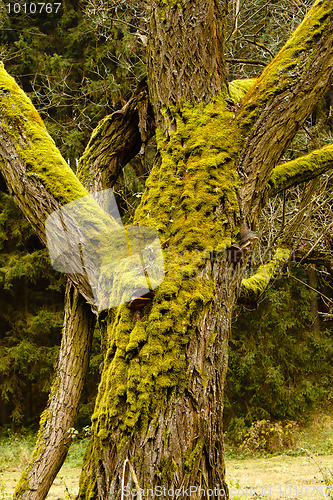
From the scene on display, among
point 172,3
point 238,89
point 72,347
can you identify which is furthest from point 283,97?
point 72,347

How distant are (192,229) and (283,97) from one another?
0.77m

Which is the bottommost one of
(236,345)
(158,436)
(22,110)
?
(236,345)

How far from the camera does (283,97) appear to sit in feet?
5.93

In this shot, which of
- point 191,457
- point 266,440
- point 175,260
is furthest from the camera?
point 266,440

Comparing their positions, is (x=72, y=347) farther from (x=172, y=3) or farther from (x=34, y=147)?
(x=172, y=3)

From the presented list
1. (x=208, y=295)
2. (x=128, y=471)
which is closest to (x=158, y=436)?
(x=128, y=471)

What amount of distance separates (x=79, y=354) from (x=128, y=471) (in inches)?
36.4

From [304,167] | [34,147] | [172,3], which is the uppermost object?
[172,3]

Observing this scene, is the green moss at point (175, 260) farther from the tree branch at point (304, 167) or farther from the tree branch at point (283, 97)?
the tree branch at point (304, 167)

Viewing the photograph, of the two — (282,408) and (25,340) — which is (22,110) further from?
(282,408)

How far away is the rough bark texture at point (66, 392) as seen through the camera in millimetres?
2148

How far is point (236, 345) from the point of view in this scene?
1014 cm

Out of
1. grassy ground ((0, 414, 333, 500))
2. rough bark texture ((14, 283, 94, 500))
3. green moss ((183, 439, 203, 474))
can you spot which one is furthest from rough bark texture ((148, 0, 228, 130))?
grassy ground ((0, 414, 333, 500))

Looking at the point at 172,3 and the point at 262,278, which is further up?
the point at 172,3
